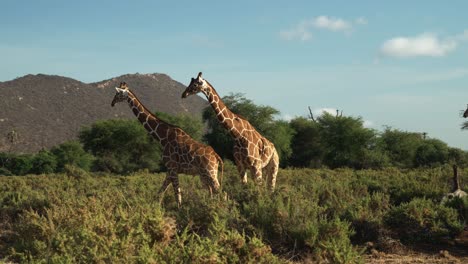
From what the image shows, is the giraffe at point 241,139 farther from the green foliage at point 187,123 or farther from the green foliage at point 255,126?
the green foliage at point 187,123

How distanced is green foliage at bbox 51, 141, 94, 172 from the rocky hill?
22369mm

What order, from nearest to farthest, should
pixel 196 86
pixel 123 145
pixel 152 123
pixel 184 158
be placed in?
1. pixel 184 158
2. pixel 196 86
3. pixel 152 123
4. pixel 123 145

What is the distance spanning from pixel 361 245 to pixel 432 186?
4.48 m

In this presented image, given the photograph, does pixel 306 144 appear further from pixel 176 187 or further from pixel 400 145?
pixel 176 187

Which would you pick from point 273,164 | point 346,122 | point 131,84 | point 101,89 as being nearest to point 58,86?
point 101,89

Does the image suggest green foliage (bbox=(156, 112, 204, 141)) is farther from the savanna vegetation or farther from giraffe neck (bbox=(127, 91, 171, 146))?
giraffe neck (bbox=(127, 91, 171, 146))

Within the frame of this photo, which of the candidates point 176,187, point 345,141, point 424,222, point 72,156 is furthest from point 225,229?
point 72,156

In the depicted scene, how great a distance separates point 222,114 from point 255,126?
3821cm

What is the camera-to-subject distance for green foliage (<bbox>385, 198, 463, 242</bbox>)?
8.55 m

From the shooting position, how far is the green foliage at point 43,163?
47531 mm

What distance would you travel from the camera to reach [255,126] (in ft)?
163

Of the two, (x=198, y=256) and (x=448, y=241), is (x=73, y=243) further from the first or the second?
(x=448, y=241)

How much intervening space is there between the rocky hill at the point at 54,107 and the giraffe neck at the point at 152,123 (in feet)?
211

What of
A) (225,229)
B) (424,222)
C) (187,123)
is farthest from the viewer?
(187,123)
